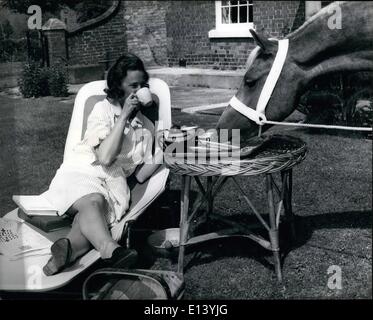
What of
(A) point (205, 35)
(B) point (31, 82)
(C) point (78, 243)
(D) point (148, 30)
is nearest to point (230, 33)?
(A) point (205, 35)

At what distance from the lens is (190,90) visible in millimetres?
10711

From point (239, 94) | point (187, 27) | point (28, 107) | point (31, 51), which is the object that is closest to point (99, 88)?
point (239, 94)

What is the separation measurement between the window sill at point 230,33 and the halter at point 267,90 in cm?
785

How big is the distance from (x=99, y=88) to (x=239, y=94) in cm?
125

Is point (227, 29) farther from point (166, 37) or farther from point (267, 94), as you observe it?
point (267, 94)

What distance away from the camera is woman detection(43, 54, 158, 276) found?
3.12 m

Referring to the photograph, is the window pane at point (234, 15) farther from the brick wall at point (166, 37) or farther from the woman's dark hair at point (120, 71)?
the woman's dark hair at point (120, 71)

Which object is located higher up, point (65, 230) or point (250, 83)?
point (250, 83)

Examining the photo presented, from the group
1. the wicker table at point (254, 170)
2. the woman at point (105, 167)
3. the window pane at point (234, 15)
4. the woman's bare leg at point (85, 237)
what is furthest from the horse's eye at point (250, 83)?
the window pane at point (234, 15)

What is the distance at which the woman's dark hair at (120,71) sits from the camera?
3.45m

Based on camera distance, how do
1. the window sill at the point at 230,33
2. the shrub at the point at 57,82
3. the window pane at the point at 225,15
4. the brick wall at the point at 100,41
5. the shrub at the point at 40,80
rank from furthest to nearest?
the brick wall at the point at 100,41 < the window pane at the point at 225,15 < the window sill at the point at 230,33 < the shrub at the point at 40,80 < the shrub at the point at 57,82

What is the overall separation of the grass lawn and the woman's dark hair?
1.28 m

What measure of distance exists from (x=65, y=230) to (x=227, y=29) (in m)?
8.79

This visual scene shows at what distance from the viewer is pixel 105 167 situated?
350 cm
